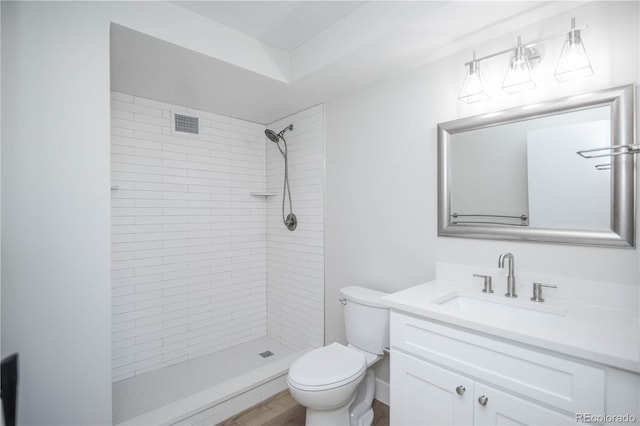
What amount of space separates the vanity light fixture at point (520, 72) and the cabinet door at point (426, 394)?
4.63ft

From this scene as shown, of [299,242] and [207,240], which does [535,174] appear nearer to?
[299,242]

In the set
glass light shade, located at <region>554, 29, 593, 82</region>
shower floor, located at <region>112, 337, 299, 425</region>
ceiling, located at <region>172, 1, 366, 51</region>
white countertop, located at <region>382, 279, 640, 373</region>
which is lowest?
shower floor, located at <region>112, 337, 299, 425</region>

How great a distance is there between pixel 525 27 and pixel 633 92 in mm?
587

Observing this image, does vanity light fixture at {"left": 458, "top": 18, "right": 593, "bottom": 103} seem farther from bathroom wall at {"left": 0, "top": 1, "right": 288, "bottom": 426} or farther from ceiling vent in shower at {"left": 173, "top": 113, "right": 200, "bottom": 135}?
ceiling vent in shower at {"left": 173, "top": 113, "right": 200, "bottom": 135}

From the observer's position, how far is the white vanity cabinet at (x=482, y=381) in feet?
3.34

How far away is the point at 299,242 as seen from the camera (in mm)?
2908

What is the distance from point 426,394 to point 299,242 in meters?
1.74

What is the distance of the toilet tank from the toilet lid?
13 cm

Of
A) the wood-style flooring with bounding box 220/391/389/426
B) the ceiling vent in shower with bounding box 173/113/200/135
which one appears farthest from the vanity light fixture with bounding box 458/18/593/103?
the ceiling vent in shower with bounding box 173/113/200/135

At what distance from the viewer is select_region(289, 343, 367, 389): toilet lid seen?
1644 millimetres

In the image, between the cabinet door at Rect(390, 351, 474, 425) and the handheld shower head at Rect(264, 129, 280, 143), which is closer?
the cabinet door at Rect(390, 351, 474, 425)

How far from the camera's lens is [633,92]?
1.31m

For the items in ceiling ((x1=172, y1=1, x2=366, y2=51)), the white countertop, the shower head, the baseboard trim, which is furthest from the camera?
the shower head

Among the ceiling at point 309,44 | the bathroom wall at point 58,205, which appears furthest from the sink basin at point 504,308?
the bathroom wall at point 58,205
